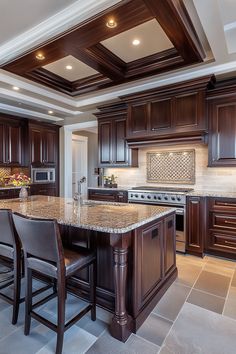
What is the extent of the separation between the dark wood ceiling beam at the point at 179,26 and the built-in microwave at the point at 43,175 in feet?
13.9

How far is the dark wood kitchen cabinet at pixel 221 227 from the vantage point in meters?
3.22

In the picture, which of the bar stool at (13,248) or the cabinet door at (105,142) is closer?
the bar stool at (13,248)

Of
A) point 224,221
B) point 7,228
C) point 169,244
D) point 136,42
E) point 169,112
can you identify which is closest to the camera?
point 7,228

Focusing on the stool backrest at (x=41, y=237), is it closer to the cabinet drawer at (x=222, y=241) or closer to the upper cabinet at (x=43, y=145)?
the cabinet drawer at (x=222, y=241)

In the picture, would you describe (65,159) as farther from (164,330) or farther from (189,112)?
(164,330)

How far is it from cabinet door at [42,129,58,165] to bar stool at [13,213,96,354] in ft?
14.4

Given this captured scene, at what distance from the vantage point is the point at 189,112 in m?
3.56

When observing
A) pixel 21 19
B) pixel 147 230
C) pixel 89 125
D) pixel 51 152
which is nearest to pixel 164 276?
pixel 147 230

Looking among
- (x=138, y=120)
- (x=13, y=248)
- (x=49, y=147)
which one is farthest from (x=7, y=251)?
(x=49, y=147)

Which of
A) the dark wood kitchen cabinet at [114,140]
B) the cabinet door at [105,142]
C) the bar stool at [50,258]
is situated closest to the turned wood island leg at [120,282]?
the bar stool at [50,258]

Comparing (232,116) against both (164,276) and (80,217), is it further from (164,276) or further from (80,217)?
(80,217)

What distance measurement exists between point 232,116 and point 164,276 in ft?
8.24

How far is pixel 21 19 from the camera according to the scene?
236 cm

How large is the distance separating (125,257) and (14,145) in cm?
462
